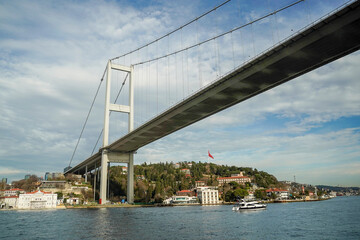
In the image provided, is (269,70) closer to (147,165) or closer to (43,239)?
(43,239)

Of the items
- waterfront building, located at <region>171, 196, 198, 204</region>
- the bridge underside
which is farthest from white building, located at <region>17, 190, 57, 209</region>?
the bridge underside

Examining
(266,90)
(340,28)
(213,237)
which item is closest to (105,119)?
(266,90)

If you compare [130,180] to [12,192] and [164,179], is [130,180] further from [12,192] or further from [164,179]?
[12,192]

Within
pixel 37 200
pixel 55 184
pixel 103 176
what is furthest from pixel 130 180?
pixel 55 184

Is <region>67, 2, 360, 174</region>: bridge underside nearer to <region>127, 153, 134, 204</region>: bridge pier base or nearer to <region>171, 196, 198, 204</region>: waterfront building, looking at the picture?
<region>127, 153, 134, 204</region>: bridge pier base

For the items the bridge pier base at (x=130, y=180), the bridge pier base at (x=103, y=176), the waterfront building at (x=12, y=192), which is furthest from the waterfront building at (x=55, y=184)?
the bridge pier base at (x=130, y=180)

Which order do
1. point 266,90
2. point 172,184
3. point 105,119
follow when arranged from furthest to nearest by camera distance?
1. point 172,184
2. point 105,119
3. point 266,90

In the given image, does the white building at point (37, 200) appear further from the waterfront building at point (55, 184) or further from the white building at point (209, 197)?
the white building at point (209, 197)
